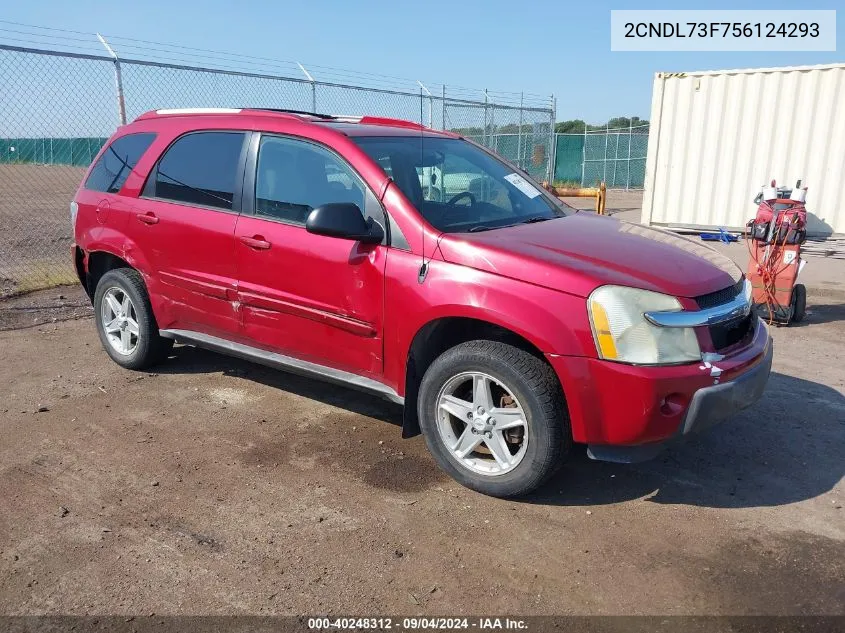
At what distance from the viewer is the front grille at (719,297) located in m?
3.15

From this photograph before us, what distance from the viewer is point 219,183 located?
4297mm

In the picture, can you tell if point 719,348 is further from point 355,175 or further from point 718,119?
point 718,119

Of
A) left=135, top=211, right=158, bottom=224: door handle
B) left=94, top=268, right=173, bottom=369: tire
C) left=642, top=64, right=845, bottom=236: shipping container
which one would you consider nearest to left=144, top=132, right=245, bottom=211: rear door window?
left=135, top=211, right=158, bottom=224: door handle

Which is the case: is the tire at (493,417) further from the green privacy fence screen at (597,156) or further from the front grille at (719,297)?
the green privacy fence screen at (597,156)

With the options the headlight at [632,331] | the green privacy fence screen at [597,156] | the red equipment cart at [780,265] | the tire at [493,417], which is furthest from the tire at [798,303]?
the green privacy fence screen at [597,156]

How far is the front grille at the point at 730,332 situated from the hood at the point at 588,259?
184mm

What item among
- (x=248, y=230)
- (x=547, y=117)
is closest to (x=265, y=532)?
(x=248, y=230)

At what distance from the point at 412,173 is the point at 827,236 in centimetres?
878

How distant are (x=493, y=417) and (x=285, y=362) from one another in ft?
4.65

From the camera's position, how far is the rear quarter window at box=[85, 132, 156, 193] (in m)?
4.88

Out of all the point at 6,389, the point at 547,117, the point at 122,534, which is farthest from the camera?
the point at 547,117

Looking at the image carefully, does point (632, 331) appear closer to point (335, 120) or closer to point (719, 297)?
point (719, 297)

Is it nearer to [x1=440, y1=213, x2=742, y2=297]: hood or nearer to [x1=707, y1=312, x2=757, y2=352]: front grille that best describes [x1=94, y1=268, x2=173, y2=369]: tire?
[x1=440, y1=213, x2=742, y2=297]: hood

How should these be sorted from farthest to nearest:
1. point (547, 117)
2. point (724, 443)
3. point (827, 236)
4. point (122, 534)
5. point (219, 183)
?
point (547, 117) → point (827, 236) → point (219, 183) → point (724, 443) → point (122, 534)
